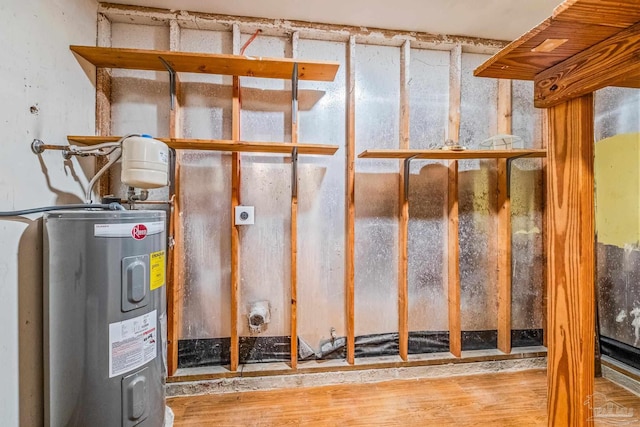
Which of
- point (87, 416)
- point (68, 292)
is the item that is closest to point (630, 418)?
point (87, 416)

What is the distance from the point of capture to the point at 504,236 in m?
2.08

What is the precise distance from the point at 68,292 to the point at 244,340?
1.11 metres

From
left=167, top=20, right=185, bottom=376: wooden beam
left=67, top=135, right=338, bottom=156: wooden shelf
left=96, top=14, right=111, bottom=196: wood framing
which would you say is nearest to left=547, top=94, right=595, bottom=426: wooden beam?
left=67, top=135, right=338, bottom=156: wooden shelf

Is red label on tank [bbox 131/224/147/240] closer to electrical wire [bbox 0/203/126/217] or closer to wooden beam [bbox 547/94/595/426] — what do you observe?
electrical wire [bbox 0/203/126/217]

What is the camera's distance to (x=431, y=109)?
2.14 metres

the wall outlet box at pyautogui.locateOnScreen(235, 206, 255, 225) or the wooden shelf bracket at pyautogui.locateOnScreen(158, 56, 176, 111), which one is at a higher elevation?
the wooden shelf bracket at pyautogui.locateOnScreen(158, 56, 176, 111)

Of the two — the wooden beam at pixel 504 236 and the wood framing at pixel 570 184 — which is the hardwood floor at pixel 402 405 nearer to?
the wooden beam at pixel 504 236

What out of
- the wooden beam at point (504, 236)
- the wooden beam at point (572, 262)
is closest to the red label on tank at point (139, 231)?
the wooden beam at point (572, 262)

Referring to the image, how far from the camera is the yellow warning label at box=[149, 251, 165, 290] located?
123cm

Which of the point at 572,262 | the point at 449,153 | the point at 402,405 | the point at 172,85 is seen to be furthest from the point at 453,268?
the point at 172,85

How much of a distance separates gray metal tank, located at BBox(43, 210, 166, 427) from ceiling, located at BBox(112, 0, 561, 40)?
150 cm

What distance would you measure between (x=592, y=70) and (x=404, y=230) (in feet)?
4.61

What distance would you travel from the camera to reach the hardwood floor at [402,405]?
5.17 feet

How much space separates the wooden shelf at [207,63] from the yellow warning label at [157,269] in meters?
1.17
